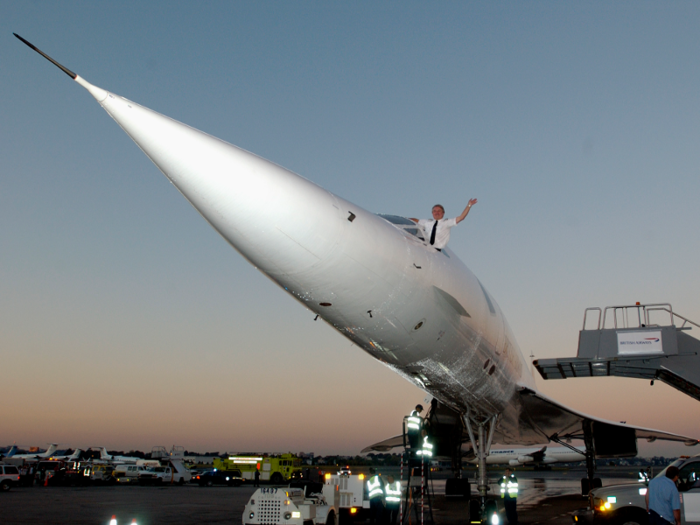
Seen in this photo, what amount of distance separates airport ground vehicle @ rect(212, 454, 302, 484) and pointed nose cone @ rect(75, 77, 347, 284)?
24.7 metres

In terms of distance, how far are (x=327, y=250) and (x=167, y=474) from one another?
88.6 feet

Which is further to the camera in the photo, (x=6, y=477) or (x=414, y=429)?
(x=6, y=477)

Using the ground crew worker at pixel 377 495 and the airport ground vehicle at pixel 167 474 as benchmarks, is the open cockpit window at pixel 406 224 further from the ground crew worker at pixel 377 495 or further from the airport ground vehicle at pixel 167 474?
the airport ground vehicle at pixel 167 474

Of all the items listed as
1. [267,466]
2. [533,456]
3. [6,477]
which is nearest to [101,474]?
[6,477]

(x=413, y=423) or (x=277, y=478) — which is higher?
(x=413, y=423)

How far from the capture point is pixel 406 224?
6305 millimetres

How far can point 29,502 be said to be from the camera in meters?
15.1

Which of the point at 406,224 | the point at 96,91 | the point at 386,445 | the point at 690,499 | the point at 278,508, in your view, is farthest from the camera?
the point at 386,445

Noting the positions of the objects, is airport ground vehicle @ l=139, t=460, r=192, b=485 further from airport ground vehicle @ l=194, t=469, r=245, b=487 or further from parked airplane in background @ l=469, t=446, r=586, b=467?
parked airplane in background @ l=469, t=446, r=586, b=467

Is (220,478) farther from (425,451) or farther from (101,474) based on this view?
(425,451)

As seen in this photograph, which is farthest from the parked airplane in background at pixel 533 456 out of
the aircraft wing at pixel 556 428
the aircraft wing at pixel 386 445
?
the aircraft wing at pixel 556 428

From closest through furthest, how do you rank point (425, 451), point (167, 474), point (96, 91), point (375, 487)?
point (96, 91), point (425, 451), point (375, 487), point (167, 474)

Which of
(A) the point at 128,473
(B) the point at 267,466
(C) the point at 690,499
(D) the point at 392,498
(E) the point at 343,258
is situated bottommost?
(A) the point at 128,473

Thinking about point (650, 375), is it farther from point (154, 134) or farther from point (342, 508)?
point (154, 134)
